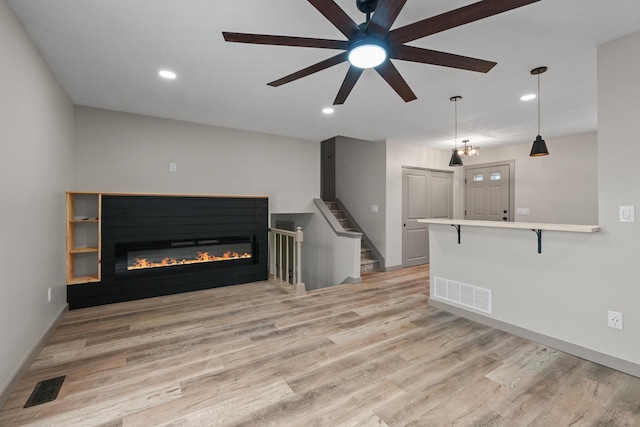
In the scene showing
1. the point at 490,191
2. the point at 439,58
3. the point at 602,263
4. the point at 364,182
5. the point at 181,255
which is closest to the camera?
the point at 439,58

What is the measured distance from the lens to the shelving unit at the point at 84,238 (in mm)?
3752

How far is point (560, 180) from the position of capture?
543 centimetres

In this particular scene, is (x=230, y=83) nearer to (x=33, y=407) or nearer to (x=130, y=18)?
(x=130, y=18)

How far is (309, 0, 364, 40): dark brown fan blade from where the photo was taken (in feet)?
4.69

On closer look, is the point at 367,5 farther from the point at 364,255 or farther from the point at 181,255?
the point at 364,255

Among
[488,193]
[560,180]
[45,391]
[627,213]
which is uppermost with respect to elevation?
[560,180]

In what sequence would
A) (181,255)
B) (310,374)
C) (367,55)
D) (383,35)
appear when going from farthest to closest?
1. (181,255)
2. (310,374)
3. (367,55)
4. (383,35)

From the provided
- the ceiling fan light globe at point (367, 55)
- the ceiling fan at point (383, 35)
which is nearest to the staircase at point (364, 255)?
the ceiling fan at point (383, 35)

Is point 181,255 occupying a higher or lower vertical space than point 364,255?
higher

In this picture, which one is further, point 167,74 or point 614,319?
point 167,74

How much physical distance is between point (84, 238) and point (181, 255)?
47.6 inches

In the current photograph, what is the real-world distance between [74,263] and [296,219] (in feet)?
13.2

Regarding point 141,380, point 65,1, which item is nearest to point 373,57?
point 65,1

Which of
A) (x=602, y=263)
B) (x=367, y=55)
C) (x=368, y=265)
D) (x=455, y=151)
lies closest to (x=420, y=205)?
(x=368, y=265)
